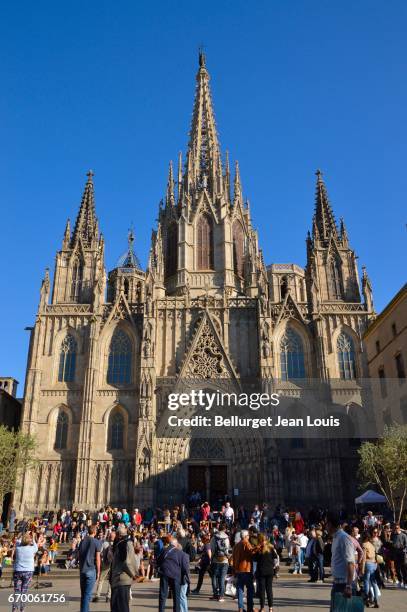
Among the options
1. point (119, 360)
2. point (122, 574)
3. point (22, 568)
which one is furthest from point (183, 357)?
point (122, 574)

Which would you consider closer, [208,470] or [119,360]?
[208,470]

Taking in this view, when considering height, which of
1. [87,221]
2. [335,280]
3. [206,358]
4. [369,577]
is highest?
[87,221]

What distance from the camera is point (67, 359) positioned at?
39688 mm

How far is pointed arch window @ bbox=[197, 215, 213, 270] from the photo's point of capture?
45750mm

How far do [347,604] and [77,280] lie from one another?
38.7 meters

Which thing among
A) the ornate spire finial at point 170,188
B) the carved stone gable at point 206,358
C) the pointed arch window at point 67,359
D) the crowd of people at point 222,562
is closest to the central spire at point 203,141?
the ornate spire finial at point 170,188

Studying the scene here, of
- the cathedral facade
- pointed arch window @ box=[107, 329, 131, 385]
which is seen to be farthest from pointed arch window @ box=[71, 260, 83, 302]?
pointed arch window @ box=[107, 329, 131, 385]

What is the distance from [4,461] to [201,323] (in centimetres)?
1613

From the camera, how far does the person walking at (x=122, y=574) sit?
880 centimetres

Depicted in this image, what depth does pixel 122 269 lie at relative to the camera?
64.3m

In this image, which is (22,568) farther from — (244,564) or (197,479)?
(197,479)

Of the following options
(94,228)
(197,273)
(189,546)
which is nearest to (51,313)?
(94,228)

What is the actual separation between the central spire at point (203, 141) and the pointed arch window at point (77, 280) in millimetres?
13580

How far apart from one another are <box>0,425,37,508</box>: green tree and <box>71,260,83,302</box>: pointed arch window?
1274 centimetres
